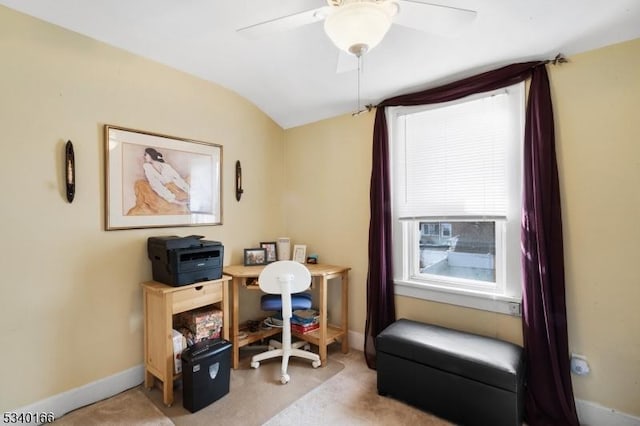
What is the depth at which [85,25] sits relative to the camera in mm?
1986

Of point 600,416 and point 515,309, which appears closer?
point 600,416

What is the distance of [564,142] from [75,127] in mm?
3167

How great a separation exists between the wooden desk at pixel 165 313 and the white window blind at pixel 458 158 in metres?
1.70

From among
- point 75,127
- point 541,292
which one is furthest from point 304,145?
point 541,292

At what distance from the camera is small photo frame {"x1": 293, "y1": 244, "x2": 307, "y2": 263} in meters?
3.21

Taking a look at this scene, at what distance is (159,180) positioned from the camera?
2461mm

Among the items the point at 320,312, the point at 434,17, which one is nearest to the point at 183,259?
the point at 320,312

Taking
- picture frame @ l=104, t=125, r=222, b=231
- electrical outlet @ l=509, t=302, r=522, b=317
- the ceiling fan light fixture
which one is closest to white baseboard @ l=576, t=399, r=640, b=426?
electrical outlet @ l=509, t=302, r=522, b=317

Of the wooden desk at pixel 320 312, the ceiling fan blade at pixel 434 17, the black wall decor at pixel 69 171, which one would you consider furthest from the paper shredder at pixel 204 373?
the ceiling fan blade at pixel 434 17

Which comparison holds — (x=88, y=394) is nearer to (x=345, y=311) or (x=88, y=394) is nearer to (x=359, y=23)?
(x=345, y=311)

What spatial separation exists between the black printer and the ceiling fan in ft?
4.87

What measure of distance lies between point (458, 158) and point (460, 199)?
0.31m

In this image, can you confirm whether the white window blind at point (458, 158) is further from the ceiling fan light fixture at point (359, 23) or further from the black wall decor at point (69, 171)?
the black wall decor at point (69, 171)

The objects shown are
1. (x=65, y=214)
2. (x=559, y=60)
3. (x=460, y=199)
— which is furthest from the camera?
(x=460, y=199)
